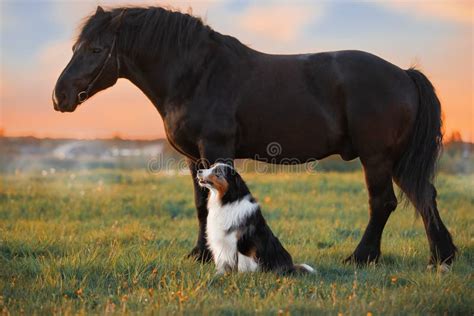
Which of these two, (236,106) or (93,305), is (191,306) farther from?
(236,106)

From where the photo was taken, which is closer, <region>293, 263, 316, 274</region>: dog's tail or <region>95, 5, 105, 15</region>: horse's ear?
<region>293, 263, 316, 274</region>: dog's tail

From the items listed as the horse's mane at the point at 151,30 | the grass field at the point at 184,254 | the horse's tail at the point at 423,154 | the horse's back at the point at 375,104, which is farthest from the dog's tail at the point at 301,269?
the horse's mane at the point at 151,30

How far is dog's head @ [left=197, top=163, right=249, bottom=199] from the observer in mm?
5652

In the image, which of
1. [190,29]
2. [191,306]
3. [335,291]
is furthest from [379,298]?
[190,29]

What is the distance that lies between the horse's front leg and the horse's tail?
2.16 m

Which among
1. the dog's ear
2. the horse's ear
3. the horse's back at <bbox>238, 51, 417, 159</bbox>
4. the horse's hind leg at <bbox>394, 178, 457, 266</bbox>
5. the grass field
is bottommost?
the grass field

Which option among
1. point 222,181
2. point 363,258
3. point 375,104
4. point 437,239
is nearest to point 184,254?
point 222,181

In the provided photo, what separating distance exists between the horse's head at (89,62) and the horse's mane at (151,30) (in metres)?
0.01

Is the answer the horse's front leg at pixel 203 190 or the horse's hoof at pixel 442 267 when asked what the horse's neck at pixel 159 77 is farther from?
the horse's hoof at pixel 442 267

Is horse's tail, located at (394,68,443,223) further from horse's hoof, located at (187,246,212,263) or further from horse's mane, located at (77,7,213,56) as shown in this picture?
horse's mane, located at (77,7,213,56)

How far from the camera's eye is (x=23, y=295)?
5320 millimetres

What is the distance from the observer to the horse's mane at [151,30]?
6.68 metres

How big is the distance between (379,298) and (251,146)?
2415 mm

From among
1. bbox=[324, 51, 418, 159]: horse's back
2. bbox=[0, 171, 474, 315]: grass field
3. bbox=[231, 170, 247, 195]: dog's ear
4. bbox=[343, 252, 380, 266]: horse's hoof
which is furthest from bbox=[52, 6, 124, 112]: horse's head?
bbox=[343, 252, 380, 266]: horse's hoof
